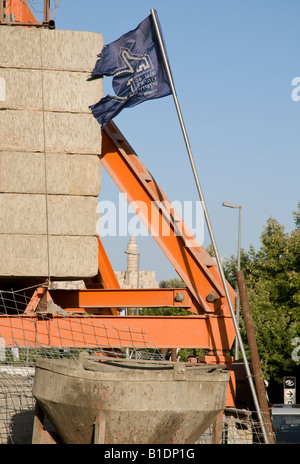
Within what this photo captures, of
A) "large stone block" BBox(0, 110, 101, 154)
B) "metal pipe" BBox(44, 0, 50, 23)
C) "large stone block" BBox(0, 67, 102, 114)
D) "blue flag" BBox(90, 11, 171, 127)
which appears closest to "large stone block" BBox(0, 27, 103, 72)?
"large stone block" BBox(0, 67, 102, 114)

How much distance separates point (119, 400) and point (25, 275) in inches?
170

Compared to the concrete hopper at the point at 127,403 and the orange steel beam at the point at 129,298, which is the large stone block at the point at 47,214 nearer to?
the orange steel beam at the point at 129,298

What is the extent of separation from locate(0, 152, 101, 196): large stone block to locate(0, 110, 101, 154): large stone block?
0.11 metres

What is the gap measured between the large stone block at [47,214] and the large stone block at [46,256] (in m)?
0.11

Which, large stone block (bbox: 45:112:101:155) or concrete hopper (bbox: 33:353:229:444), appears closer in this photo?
concrete hopper (bbox: 33:353:229:444)

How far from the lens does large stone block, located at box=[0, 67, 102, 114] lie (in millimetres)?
10992

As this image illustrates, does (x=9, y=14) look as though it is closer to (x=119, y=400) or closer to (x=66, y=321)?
(x=66, y=321)

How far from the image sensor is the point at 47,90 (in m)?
11.1

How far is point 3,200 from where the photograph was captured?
10.8 metres

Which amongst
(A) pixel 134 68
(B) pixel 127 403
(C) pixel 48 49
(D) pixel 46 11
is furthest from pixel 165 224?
(B) pixel 127 403

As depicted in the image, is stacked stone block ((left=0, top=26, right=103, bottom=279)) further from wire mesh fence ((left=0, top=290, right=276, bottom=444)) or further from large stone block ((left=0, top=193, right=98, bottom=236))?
wire mesh fence ((left=0, top=290, right=276, bottom=444))

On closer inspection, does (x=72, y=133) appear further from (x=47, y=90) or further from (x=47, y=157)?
(x=47, y=90)
